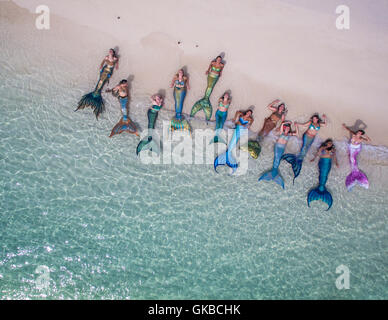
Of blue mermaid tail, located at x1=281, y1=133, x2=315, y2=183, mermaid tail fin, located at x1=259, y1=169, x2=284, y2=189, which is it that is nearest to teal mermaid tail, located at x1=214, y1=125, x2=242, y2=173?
mermaid tail fin, located at x1=259, y1=169, x2=284, y2=189

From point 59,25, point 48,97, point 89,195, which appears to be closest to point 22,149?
point 48,97

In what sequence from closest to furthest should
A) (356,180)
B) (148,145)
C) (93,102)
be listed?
(93,102) → (148,145) → (356,180)

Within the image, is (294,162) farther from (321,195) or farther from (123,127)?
(123,127)

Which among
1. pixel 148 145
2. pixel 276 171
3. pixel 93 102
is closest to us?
pixel 93 102

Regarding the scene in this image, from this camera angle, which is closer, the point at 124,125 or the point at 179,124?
the point at 124,125

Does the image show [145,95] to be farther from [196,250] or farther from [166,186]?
[196,250]

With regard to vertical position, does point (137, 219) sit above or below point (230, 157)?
below

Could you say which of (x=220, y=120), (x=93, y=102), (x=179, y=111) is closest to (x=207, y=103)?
(x=220, y=120)

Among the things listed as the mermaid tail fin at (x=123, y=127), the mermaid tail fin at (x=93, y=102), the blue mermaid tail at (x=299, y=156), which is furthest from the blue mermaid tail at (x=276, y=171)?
the mermaid tail fin at (x=93, y=102)
